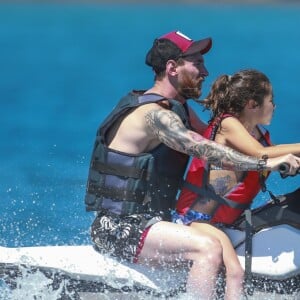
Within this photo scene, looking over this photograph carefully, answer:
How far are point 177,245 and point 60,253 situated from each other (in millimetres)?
526

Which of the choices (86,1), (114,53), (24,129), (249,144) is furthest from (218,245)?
(86,1)

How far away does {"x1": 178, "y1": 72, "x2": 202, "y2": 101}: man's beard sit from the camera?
4055 mm

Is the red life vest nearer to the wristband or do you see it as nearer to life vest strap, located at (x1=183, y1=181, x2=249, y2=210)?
life vest strap, located at (x1=183, y1=181, x2=249, y2=210)

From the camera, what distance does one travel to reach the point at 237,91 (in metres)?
3.96

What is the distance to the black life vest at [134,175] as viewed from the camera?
3.97 meters

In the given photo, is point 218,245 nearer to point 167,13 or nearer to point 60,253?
point 60,253

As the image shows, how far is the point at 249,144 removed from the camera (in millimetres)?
3863

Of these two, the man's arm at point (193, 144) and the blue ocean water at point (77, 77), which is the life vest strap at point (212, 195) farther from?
the blue ocean water at point (77, 77)

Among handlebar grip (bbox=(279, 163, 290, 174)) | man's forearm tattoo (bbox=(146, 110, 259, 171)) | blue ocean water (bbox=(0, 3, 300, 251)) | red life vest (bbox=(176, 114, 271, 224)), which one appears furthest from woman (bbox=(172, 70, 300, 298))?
blue ocean water (bbox=(0, 3, 300, 251))

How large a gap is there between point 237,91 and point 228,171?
0.32 m

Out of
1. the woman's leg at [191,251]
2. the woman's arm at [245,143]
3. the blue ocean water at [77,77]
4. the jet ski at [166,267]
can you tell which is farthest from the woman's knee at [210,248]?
the blue ocean water at [77,77]

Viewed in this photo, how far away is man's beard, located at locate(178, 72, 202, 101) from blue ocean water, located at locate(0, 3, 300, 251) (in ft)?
7.37

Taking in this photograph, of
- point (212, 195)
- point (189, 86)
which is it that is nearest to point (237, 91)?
point (189, 86)

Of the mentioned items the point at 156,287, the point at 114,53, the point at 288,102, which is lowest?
the point at 156,287
